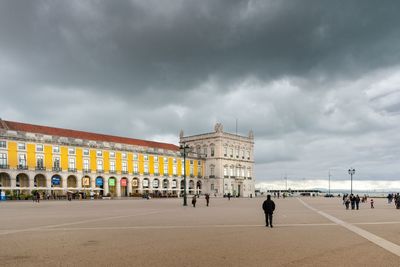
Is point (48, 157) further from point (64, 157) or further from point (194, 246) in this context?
point (194, 246)

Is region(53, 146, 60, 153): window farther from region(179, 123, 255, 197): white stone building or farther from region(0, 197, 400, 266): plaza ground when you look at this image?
region(0, 197, 400, 266): plaza ground

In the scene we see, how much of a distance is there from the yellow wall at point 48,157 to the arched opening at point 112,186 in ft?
42.6

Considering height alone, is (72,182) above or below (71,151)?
below

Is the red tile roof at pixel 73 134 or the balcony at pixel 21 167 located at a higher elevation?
the red tile roof at pixel 73 134

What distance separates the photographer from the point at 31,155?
67375mm

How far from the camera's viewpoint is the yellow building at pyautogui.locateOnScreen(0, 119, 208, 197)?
65062 millimetres

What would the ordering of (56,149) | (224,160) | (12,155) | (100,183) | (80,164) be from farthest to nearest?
(224,160) < (100,183) < (80,164) < (56,149) < (12,155)

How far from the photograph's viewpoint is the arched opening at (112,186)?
79438mm

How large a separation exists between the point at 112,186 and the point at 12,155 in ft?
70.4

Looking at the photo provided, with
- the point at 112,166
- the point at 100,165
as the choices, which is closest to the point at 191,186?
the point at 112,166

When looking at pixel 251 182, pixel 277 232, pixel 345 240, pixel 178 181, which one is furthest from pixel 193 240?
pixel 251 182

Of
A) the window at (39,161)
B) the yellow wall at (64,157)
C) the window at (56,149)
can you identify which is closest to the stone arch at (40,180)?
the window at (39,161)

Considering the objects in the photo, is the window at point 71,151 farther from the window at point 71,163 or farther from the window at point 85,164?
the window at point 85,164

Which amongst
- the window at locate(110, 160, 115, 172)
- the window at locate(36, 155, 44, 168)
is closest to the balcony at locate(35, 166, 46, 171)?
the window at locate(36, 155, 44, 168)
